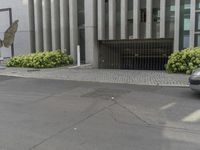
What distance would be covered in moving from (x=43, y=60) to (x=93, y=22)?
3732 mm

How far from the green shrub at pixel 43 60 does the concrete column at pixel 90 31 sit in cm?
136

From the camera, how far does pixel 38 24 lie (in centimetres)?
1908

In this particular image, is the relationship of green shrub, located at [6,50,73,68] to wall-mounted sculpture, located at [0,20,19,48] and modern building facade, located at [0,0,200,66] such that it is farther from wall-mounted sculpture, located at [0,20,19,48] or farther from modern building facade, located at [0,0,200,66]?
wall-mounted sculpture, located at [0,20,19,48]

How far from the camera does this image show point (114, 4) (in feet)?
54.7

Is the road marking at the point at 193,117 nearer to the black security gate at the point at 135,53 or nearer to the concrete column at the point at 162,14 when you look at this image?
the concrete column at the point at 162,14

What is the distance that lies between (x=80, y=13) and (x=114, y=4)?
276cm

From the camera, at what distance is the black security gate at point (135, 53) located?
56.6 feet

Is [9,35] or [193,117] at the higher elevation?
[9,35]

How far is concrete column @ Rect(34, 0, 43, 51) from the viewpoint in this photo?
61.9 feet

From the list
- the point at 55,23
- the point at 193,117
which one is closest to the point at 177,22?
the point at 55,23

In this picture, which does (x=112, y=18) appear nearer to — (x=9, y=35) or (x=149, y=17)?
(x=149, y=17)

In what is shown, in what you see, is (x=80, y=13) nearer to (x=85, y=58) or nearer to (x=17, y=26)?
(x=85, y=58)

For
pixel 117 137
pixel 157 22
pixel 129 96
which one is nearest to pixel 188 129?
pixel 117 137

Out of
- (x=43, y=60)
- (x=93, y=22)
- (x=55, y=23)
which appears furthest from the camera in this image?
(x=55, y=23)
